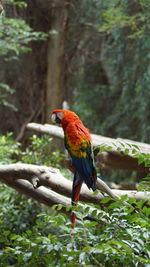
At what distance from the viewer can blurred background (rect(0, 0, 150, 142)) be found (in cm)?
481

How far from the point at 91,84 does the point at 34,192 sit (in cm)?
476

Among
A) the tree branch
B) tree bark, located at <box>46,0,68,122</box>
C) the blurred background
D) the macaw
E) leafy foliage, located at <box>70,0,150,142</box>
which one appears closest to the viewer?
the macaw

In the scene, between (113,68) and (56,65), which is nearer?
(56,65)

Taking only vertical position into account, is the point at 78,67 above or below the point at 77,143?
below

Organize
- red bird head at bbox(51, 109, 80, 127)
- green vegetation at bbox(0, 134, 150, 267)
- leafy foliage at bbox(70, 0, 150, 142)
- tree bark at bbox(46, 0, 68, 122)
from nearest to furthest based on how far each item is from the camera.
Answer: green vegetation at bbox(0, 134, 150, 267), red bird head at bbox(51, 109, 80, 127), leafy foliage at bbox(70, 0, 150, 142), tree bark at bbox(46, 0, 68, 122)

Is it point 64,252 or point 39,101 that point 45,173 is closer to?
point 64,252

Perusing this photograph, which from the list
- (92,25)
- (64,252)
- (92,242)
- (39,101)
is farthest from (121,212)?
(92,25)

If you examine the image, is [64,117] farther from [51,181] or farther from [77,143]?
[51,181]

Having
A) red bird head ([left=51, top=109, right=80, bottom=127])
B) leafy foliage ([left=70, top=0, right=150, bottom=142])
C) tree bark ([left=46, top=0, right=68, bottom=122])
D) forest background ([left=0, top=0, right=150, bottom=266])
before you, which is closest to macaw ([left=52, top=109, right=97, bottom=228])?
red bird head ([left=51, top=109, right=80, bottom=127])

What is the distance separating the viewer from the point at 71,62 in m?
5.43

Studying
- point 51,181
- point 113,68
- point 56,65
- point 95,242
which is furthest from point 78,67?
point 95,242

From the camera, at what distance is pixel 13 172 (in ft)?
6.71

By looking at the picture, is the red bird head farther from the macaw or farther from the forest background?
the forest background

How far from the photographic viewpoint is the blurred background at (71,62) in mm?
4809
